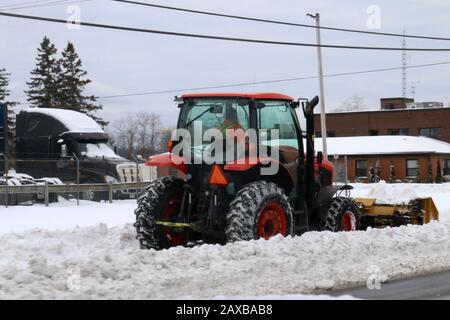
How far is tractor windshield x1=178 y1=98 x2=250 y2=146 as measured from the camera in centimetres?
1110

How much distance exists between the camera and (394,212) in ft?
Result: 48.2

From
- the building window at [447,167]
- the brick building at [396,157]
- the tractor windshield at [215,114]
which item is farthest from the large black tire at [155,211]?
the building window at [447,167]

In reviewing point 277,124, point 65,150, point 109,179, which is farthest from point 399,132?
point 277,124

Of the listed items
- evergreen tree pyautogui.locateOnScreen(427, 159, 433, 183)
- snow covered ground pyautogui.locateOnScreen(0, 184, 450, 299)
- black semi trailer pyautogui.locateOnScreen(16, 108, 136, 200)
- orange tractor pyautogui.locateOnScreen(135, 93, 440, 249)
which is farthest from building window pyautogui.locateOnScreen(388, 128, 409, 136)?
orange tractor pyautogui.locateOnScreen(135, 93, 440, 249)

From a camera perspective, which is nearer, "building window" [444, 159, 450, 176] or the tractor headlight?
the tractor headlight

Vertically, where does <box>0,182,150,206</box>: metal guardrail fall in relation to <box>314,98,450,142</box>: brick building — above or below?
below

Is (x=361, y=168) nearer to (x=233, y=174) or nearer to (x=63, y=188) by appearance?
(x=63, y=188)

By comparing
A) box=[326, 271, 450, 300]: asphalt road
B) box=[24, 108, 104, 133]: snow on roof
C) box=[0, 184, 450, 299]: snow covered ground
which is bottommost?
box=[326, 271, 450, 300]: asphalt road

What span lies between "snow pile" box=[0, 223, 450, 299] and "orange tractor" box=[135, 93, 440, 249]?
57 cm

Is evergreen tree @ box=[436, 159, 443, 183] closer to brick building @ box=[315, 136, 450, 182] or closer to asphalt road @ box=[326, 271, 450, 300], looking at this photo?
brick building @ box=[315, 136, 450, 182]

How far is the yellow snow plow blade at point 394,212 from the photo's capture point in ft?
47.8

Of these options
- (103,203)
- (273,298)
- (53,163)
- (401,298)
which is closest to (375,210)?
(401,298)

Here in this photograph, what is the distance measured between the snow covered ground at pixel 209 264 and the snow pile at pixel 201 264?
0.01 m

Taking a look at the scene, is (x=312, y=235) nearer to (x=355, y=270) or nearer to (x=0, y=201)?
(x=355, y=270)
